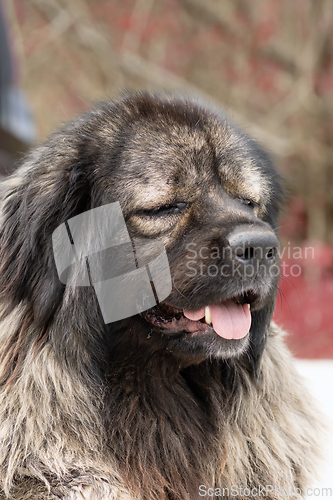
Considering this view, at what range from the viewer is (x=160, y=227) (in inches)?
92.4

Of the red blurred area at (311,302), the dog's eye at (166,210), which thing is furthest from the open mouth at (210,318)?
the red blurred area at (311,302)

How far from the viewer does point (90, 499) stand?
83.7 inches

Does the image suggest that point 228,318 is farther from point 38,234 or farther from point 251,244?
point 38,234

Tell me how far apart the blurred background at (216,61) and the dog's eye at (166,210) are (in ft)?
26.2

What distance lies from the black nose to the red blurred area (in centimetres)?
564

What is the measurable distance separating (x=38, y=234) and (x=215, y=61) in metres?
9.84

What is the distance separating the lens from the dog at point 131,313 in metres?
2.24

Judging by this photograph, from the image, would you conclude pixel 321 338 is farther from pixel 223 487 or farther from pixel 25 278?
pixel 25 278

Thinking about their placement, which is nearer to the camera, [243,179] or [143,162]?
[143,162]

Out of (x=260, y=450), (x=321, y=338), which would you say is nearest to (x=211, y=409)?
(x=260, y=450)

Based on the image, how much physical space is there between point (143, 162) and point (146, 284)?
58 cm

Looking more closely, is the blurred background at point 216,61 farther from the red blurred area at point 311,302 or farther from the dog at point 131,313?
the dog at point 131,313

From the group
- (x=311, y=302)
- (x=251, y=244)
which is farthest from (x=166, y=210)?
(x=311, y=302)

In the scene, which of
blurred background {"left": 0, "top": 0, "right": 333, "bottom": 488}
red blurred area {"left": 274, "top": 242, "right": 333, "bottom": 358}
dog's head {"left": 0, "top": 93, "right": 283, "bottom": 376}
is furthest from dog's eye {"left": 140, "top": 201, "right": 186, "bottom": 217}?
blurred background {"left": 0, "top": 0, "right": 333, "bottom": 488}
